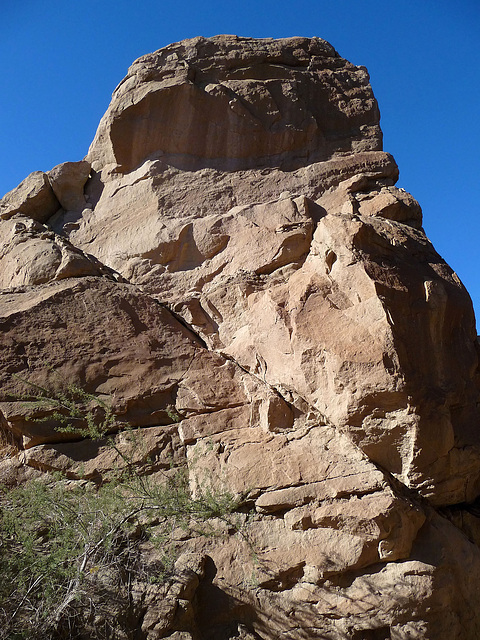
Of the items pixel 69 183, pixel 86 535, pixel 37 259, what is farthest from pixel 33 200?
pixel 86 535

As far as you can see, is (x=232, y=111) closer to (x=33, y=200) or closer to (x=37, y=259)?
(x=33, y=200)

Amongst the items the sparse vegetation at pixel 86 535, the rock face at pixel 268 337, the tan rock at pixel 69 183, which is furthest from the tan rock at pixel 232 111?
the sparse vegetation at pixel 86 535

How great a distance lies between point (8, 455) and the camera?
5.86 metres

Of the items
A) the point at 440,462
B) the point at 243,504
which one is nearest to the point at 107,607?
the point at 243,504

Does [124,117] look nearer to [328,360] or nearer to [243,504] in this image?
[328,360]

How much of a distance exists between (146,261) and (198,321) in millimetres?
1220

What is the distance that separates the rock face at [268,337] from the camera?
5.05 m

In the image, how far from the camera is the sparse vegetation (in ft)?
15.6

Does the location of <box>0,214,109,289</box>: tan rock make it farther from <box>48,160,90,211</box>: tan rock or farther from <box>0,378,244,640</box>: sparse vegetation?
<box>0,378,244,640</box>: sparse vegetation

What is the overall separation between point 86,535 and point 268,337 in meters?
2.59

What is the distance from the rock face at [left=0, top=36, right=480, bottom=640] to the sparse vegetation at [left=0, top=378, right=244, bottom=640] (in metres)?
0.21

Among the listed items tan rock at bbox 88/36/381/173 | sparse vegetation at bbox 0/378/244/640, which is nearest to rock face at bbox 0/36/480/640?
tan rock at bbox 88/36/381/173

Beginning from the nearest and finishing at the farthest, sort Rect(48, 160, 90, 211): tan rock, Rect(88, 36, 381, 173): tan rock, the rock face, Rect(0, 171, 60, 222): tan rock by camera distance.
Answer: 1. the rock face
2. Rect(88, 36, 381, 173): tan rock
3. Rect(0, 171, 60, 222): tan rock
4. Rect(48, 160, 90, 211): tan rock

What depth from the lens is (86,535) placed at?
5137mm
